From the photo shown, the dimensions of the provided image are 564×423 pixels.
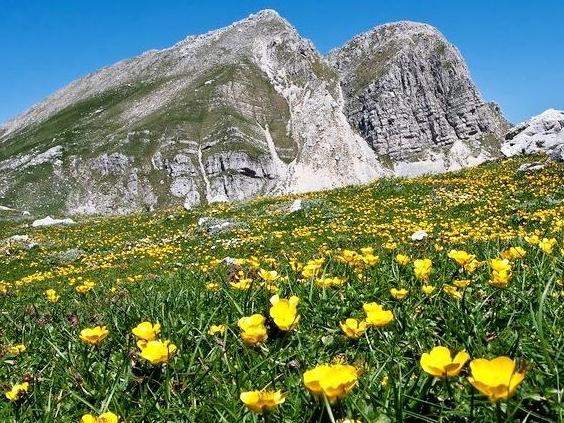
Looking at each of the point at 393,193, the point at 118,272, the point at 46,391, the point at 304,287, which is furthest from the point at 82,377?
the point at 393,193

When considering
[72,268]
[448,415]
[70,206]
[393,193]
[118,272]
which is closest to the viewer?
[448,415]

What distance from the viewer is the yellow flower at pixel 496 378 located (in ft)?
4.37

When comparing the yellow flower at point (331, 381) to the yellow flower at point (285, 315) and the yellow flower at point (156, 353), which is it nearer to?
the yellow flower at point (285, 315)

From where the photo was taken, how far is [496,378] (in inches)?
53.8

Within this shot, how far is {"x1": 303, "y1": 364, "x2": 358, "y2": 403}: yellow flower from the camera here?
60.1 inches

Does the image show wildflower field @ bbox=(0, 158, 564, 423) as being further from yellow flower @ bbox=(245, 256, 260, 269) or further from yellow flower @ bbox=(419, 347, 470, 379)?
→ yellow flower @ bbox=(245, 256, 260, 269)

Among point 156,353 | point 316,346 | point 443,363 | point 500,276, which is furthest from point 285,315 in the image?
point 500,276

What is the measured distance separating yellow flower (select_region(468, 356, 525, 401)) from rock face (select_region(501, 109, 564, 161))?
122 ft

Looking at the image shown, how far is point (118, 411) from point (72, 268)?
1650cm

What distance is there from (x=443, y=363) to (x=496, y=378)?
0.28 meters

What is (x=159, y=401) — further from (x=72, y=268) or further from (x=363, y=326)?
(x=72, y=268)

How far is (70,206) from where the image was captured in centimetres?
19962

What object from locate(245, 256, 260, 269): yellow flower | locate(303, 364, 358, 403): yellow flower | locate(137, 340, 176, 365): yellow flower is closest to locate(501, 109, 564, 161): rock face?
locate(245, 256, 260, 269): yellow flower

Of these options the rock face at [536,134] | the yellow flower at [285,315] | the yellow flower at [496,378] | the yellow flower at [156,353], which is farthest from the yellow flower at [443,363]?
the rock face at [536,134]
